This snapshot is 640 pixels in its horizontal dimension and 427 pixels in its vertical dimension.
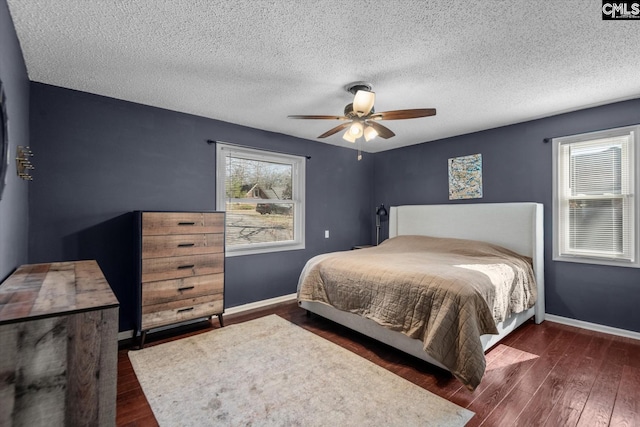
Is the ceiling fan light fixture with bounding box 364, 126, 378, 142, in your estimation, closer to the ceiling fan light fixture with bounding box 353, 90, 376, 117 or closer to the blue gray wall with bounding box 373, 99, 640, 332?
the ceiling fan light fixture with bounding box 353, 90, 376, 117

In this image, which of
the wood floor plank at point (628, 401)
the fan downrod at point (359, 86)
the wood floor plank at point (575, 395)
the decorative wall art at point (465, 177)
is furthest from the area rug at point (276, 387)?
the decorative wall art at point (465, 177)

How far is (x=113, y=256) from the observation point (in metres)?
2.87

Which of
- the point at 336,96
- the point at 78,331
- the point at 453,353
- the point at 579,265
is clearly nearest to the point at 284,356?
the point at 453,353

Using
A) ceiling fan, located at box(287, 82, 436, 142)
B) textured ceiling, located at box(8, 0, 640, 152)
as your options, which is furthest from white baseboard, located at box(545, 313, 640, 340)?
ceiling fan, located at box(287, 82, 436, 142)

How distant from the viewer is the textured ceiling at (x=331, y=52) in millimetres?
1647

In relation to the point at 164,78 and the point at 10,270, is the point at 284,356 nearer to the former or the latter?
the point at 10,270

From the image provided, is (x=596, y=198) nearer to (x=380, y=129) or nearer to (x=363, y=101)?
(x=380, y=129)

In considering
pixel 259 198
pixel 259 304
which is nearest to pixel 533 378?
pixel 259 304

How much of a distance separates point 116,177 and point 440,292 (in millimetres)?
3160

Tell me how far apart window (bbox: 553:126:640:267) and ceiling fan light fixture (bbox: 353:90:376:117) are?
2520mm

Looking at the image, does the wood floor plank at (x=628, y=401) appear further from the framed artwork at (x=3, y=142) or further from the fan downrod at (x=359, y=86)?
the framed artwork at (x=3, y=142)

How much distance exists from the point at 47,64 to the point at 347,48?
7.55ft

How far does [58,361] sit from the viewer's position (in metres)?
0.94

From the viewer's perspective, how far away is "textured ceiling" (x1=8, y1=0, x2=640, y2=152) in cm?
165
